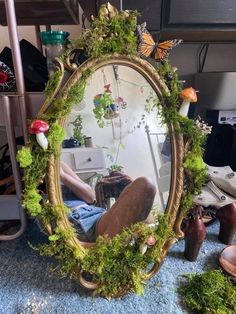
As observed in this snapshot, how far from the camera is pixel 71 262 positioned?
0.60m

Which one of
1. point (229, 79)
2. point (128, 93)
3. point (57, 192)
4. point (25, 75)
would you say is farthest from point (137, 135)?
point (229, 79)

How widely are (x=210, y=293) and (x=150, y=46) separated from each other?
0.63m

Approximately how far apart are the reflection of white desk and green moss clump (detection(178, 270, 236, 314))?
385 millimetres

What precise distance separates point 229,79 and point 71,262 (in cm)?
86

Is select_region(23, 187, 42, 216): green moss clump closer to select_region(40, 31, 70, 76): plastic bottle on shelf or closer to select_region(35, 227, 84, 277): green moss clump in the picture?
select_region(35, 227, 84, 277): green moss clump

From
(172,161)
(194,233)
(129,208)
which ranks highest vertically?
(172,161)

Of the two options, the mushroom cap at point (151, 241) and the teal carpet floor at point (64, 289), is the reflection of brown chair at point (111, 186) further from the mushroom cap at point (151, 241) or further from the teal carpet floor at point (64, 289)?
the teal carpet floor at point (64, 289)

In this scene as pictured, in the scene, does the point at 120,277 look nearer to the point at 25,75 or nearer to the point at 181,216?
the point at 181,216

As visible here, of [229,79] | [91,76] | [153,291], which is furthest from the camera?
[229,79]

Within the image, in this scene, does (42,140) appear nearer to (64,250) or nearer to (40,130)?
(40,130)

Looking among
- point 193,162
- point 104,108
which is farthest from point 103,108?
point 193,162

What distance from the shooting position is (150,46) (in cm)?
55

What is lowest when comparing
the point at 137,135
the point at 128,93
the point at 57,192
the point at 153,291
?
the point at 153,291

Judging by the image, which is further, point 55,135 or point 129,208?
point 129,208
